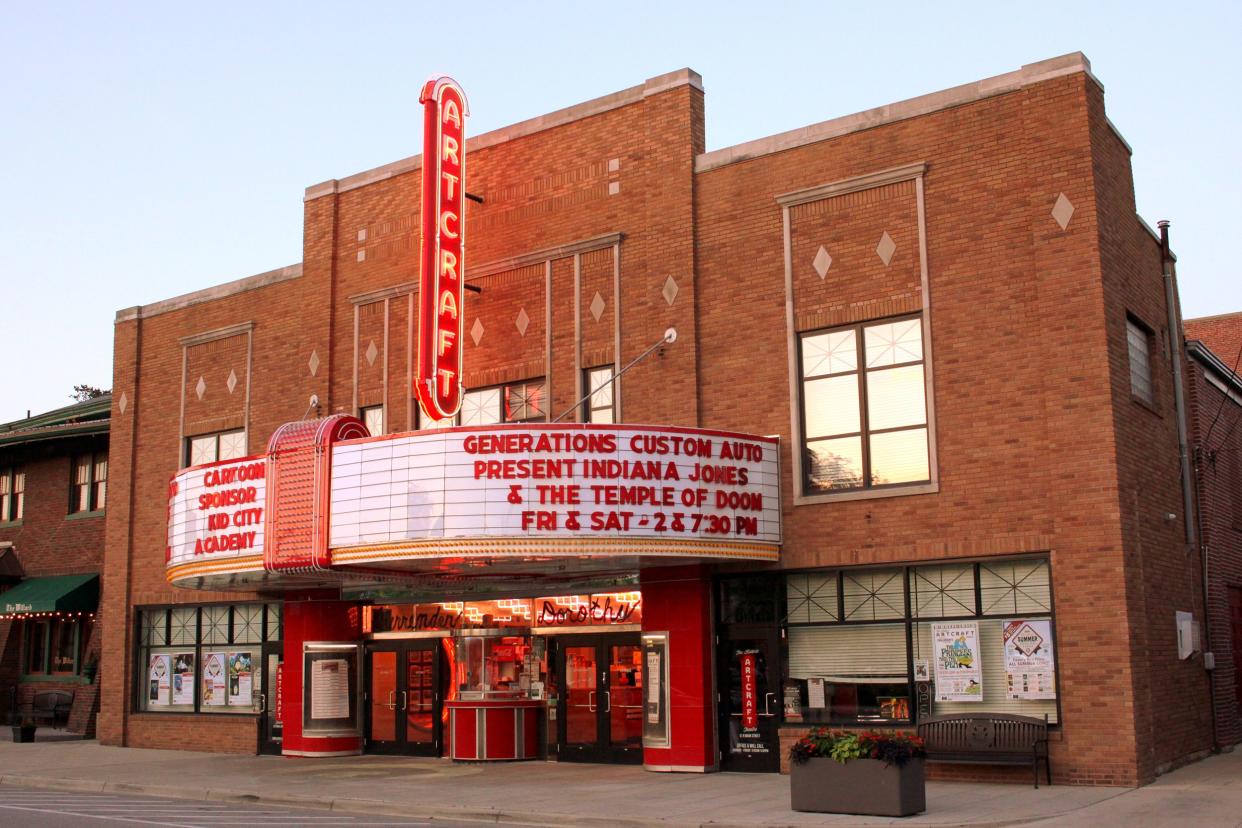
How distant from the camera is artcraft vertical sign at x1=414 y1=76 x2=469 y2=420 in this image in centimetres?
2200

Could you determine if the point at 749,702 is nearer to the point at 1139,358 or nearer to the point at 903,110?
the point at 1139,358

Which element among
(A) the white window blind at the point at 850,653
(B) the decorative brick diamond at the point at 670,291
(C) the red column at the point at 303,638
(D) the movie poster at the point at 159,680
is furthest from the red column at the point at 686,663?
(D) the movie poster at the point at 159,680

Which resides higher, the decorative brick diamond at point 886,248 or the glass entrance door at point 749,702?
the decorative brick diamond at point 886,248

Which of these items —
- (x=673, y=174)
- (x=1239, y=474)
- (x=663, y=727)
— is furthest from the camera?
(x=1239, y=474)

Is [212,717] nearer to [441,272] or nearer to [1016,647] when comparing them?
[441,272]

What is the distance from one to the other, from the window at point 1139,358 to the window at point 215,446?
1769 cm

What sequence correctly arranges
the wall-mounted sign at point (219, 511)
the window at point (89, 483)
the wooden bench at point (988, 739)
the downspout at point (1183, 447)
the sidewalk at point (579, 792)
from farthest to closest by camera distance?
the window at point (89, 483), the wall-mounted sign at point (219, 511), the downspout at point (1183, 447), the wooden bench at point (988, 739), the sidewalk at point (579, 792)

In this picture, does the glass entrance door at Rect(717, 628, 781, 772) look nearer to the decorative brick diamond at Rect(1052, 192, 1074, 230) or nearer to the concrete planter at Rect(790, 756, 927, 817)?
the concrete planter at Rect(790, 756, 927, 817)

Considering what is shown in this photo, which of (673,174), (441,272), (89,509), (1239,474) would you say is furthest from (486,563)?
(89,509)

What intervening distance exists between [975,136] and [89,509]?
25145mm

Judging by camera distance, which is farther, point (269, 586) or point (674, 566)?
point (269, 586)

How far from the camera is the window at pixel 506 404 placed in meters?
23.5

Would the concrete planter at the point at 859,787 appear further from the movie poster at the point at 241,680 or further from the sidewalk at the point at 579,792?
the movie poster at the point at 241,680

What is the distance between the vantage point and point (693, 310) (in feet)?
71.2
